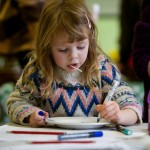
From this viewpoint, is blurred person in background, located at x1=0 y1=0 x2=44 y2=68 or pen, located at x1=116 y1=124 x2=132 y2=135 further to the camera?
blurred person in background, located at x1=0 y1=0 x2=44 y2=68

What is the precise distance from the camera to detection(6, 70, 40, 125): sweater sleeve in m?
1.59

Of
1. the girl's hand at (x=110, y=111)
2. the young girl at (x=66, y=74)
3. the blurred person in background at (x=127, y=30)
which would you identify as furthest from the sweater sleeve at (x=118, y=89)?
the blurred person in background at (x=127, y=30)

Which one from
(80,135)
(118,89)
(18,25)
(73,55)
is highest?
(18,25)

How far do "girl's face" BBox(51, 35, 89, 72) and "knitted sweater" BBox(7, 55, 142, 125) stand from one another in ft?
0.22

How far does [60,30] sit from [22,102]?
27cm

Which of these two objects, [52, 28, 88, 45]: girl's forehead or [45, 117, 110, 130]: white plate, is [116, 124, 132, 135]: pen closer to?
[45, 117, 110, 130]: white plate

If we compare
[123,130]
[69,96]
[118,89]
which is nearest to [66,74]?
[69,96]

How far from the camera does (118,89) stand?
163 centimetres

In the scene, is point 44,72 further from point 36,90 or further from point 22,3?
point 22,3

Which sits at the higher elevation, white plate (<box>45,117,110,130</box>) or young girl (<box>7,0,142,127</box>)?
young girl (<box>7,0,142,127</box>)

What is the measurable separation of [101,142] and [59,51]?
45cm

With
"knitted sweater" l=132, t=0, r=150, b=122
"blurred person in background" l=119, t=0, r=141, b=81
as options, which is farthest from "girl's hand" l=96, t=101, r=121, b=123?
"blurred person in background" l=119, t=0, r=141, b=81

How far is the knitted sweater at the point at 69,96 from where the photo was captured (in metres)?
1.62

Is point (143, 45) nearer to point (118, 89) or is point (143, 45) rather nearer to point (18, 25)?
point (118, 89)
